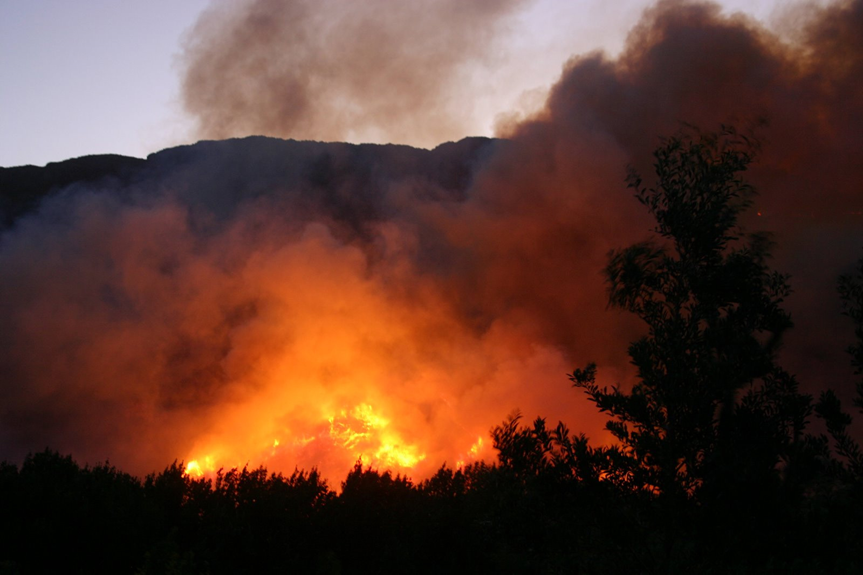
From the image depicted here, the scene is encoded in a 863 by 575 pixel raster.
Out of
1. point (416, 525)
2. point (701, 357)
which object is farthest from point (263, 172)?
point (701, 357)

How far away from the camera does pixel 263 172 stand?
262ft

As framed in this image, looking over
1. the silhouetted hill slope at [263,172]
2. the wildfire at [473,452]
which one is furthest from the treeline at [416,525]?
the silhouetted hill slope at [263,172]

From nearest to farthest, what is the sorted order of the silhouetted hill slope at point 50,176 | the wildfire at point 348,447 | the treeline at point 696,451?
the treeline at point 696,451 < the wildfire at point 348,447 < the silhouetted hill slope at point 50,176

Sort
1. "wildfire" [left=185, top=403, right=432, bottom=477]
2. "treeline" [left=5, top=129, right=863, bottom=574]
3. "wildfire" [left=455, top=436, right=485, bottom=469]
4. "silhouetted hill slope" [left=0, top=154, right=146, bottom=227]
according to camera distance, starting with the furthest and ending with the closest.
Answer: "silhouetted hill slope" [left=0, top=154, right=146, bottom=227] < "wildfire" [left=185, top=403, right=432, bottom=477] < "wildfire" [left=455, top=436, right=485, bottom=469] < "treeline" [left=5, top=129, right=863, bottom=574]

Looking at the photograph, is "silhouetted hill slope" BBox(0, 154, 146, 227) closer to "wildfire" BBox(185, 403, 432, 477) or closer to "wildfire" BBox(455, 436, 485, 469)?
"wildfire" BBox(185, 403, 432, 477)

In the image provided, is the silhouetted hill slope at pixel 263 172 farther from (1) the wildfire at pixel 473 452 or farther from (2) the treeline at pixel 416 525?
(2) the treeline at pixel 416 525

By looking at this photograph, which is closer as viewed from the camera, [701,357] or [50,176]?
[701,357]

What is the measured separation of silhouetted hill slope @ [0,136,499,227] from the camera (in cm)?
7319

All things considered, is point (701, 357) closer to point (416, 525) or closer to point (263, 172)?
point (416, 525)

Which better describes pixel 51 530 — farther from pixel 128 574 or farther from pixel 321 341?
pixel 321 341

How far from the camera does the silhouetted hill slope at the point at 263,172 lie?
7319 centimetres

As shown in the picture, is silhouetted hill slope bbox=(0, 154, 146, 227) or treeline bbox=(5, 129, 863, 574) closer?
treeline bbox=(5, 129, 863, 574)

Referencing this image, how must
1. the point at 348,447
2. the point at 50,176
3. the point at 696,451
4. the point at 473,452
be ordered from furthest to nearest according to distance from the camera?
the point at 50,176 → the point at 348,447 → the point at 473,452 → the point at 696,451

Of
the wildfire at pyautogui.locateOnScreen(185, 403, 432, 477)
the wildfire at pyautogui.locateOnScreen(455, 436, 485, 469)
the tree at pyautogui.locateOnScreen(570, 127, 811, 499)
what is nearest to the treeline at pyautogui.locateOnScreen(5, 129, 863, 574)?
the tree at pyautogui.locateOnScreen(570, 127, 811, 499)
